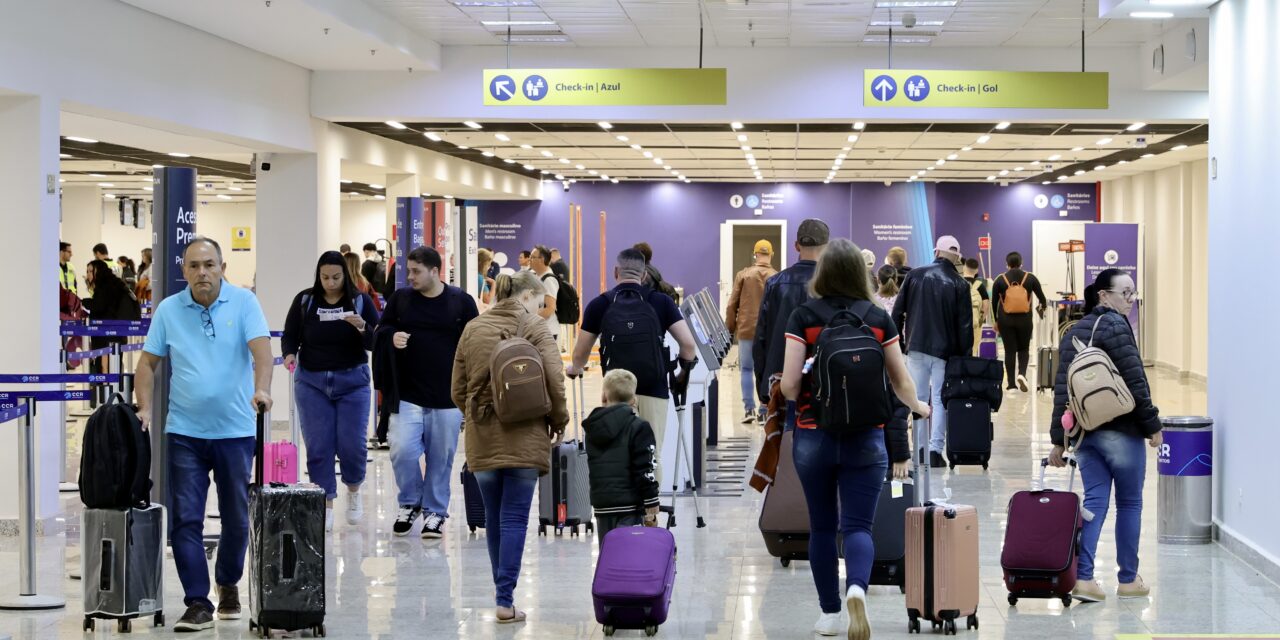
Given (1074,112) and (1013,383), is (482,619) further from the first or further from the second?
(1013,383)

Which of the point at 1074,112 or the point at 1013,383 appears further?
the point at 1013,383

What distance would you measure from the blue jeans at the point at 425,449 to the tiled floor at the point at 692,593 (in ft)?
0.81

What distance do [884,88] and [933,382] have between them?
331cm

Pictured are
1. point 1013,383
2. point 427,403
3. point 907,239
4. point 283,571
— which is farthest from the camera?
point 907,239

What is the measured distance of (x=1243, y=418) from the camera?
730cm

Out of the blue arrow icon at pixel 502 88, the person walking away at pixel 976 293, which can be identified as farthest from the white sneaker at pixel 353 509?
the person walking away at pixel 976 293

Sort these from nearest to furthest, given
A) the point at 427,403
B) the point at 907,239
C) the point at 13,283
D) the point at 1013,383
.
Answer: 1. the point at 427,403
2. the point at 13,283
3. the point at 1013,383
4. the point at 907,239

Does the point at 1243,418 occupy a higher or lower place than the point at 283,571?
higher

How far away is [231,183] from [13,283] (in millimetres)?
21976

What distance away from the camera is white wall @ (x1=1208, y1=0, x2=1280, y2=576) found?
6.90m

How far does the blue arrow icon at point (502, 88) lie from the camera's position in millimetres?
12570

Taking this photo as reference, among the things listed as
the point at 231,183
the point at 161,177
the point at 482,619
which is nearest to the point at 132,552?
the point at 482,619

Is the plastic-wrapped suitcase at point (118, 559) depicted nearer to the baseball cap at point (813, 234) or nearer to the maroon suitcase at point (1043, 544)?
the baseball cap at point (813, 234)

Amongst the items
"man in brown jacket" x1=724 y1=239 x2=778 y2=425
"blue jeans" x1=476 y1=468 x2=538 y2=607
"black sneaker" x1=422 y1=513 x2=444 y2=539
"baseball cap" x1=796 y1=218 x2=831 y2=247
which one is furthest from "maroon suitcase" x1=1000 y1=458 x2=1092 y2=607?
"man in brown jacket" x1=724 y1=239 x2=778 y2=425
